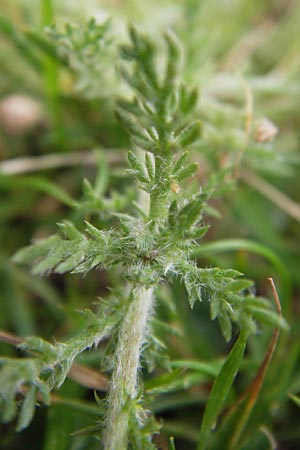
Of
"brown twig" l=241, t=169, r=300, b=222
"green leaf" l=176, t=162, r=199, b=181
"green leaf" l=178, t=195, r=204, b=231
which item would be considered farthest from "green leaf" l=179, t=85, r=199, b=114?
"brown twig" l=241, t=169, r=300, b=222

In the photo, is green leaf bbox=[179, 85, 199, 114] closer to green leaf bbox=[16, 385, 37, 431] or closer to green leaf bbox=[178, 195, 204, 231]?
green leaf bbox=[178, 195, 204, 231]

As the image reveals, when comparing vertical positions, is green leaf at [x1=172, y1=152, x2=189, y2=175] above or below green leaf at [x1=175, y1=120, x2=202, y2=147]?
below

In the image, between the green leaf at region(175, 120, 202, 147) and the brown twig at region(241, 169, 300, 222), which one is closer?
the green leaf at region(175, 120, 202, 147)

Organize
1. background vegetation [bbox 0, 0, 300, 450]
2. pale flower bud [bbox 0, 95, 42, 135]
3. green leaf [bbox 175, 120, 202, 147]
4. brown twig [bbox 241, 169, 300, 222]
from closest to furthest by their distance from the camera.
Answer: green leaf [bbox 175, 120, 202, 147]
background vegetation [bbox 0, 0, 300, 450]
brown twig [bbox 241, 169, 300, 222]
pale flower bud [bbox 0, 95, 42, 135]

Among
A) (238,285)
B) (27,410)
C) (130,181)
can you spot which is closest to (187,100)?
(238,285)

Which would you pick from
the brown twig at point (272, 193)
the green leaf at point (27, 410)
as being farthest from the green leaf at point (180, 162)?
the brown twig at point (272, 193)

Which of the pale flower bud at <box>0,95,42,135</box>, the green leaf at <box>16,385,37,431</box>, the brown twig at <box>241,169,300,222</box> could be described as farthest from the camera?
the pale flower bud at <box>0,95,42,135</box>
